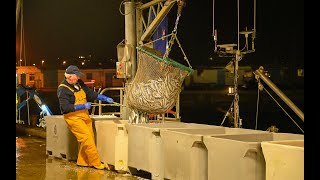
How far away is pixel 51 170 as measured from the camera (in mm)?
8789

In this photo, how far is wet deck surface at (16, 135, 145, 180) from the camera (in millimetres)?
8117

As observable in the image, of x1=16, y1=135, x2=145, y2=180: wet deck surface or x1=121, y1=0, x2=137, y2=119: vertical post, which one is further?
x1=121, y1=0, x2=137, y2=119: vertical post

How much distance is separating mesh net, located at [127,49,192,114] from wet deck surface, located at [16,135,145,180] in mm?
1232

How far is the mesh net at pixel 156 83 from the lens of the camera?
8188mm

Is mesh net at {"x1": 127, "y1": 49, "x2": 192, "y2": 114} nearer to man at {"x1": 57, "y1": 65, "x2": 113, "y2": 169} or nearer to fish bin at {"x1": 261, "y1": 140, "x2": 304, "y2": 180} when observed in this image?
man at {"x1": 57, "y1": 65, "x2": 113, "y2": 169}

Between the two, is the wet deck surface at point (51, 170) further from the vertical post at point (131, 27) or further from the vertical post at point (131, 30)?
the vertical post at point (131, 27)

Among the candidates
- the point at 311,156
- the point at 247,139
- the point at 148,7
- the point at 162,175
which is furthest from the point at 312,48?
the point at 148,7

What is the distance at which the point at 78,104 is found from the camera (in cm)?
887

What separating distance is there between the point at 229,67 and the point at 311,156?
8444 millimetres

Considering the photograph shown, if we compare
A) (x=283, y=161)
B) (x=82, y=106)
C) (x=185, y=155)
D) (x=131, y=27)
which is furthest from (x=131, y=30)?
(x=283, y=161)

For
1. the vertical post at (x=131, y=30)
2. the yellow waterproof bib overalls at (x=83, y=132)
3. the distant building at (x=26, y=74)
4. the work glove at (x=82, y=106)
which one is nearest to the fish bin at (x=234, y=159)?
the work glove at (x=82, y=106)

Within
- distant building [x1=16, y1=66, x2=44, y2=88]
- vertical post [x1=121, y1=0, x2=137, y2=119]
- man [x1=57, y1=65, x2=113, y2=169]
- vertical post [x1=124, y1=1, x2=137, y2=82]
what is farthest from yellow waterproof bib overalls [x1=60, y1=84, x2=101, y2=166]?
distant building [x1=16, y1=66, x2=44, y2=88]

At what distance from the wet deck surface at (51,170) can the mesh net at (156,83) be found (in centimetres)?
123
